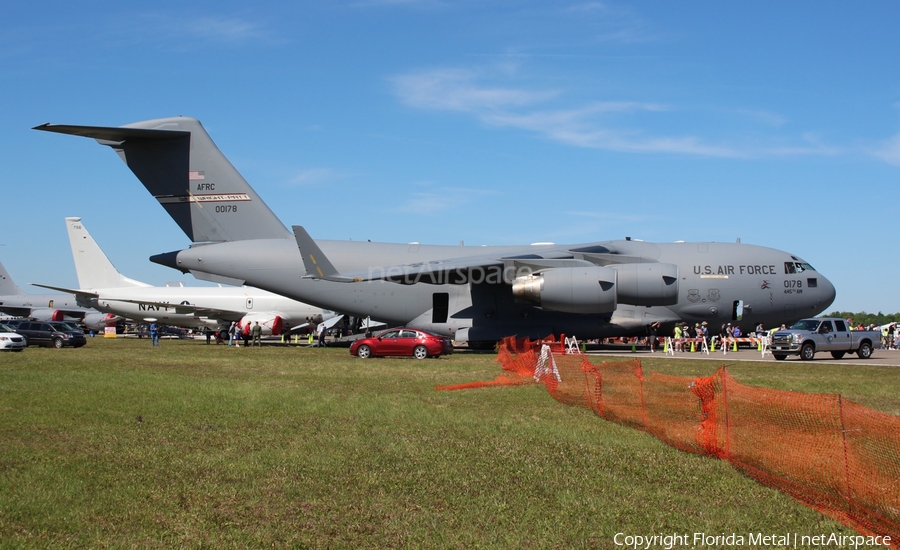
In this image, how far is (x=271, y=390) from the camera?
54.6 feet

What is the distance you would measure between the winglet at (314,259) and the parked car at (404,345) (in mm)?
4446

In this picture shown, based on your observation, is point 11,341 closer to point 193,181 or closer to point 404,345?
point 193,181

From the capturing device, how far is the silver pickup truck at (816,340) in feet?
90.1

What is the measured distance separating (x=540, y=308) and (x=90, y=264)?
35.2 m

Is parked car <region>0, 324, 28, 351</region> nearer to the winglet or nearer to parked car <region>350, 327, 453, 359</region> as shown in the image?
parked car <region>350, 327, 453, 359</region>

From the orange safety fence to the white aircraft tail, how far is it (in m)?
45.4

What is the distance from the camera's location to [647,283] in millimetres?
26484

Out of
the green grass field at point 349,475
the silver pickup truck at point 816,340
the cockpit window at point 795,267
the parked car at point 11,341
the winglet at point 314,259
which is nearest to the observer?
the green grass field at point 349,475

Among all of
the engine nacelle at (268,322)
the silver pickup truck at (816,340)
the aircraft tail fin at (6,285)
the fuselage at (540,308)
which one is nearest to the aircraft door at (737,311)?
the fuselage at (540,308)

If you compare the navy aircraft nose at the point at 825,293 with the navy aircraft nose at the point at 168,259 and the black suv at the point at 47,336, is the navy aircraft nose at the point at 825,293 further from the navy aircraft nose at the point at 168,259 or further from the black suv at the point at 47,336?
the black suv at the point at 47,336

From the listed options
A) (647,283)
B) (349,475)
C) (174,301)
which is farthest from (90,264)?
(349,475)

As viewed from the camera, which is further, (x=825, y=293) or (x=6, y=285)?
(x=6, y=285)

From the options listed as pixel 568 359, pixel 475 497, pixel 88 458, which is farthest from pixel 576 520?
pixel 568 359

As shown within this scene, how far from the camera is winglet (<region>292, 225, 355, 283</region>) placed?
78.6ft
